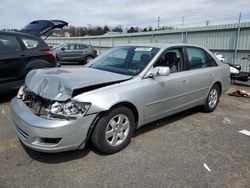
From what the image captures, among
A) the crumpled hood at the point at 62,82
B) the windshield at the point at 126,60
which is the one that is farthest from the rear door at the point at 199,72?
the crumpled hood at the point at 62,82

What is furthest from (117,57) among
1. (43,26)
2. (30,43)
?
(43,26)

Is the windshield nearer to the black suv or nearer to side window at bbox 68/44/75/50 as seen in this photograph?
the black suv

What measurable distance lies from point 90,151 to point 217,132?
7.50 feet

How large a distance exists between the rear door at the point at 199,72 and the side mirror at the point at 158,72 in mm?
978

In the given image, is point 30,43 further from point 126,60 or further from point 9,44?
point 126,60

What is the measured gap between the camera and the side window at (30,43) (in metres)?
5.99

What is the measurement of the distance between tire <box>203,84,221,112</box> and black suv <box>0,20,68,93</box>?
4.09m

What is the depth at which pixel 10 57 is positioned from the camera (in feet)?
18.4

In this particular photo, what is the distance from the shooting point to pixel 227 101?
658 centimetres

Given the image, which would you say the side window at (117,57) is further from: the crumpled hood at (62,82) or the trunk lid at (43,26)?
the trunk lid at (43,26)

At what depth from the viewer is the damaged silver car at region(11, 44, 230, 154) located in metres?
2.90

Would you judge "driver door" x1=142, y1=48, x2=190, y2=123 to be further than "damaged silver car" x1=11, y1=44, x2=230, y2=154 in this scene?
Yes

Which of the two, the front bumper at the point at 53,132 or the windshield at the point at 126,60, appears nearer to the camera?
the front bumper at the point at 53,132

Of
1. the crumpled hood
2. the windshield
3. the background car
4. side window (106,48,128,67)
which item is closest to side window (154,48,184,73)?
the windshield
